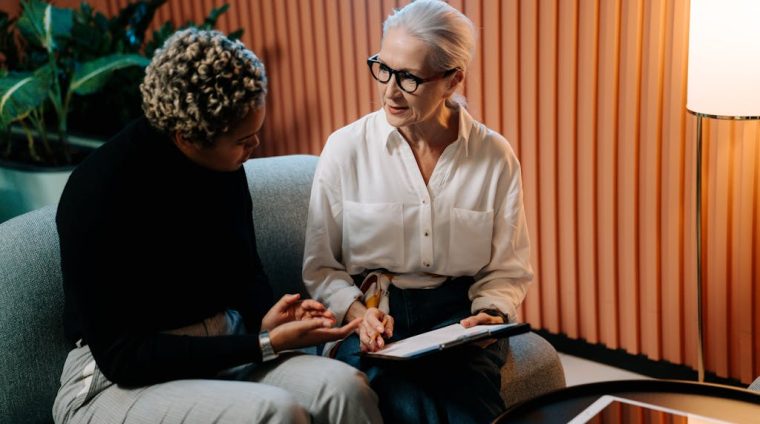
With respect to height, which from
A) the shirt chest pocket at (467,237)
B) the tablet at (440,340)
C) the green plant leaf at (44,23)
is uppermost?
the green plant leaf at (44,23)

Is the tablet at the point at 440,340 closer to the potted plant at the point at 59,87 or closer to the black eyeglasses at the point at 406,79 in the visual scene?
the black eyeglasses at the point at 406,79

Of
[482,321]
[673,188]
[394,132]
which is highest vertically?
[394,132]

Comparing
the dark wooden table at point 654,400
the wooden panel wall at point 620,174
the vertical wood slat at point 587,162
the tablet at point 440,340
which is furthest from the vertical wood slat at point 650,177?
the dark wooden table at point 654,400

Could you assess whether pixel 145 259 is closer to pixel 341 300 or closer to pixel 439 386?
pixel 341 300

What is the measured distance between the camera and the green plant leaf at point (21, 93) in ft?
11.6

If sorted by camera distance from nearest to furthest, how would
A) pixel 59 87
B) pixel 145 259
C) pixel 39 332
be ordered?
pixel 145 259, pixel 39 332, pixel 59 87

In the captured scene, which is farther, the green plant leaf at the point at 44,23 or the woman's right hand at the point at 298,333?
the green plant leaf at the point at 44,23

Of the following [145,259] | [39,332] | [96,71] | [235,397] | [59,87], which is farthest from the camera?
[59,87]

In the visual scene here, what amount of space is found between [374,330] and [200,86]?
2.19ft

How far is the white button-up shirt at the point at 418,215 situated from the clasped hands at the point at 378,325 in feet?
0.48

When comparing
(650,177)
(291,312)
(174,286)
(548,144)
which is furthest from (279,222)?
(650,177)

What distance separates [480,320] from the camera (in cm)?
Result: 210

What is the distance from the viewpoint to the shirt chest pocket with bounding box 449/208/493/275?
2262 millimetres

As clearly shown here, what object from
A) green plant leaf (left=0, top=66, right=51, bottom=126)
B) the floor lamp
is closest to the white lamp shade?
the floor lamp
